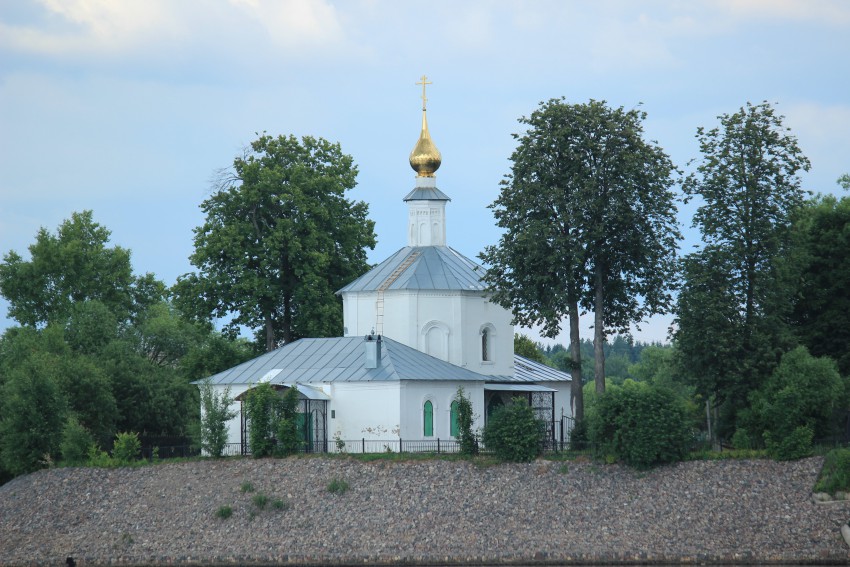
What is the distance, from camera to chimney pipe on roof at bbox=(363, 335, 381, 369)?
156 feet

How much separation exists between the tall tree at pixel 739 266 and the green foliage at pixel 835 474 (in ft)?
15.5

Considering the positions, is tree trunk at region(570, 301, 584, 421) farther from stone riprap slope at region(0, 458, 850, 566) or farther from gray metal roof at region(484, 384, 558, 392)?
stone riprap slope at region(0, 458, 850, 566)

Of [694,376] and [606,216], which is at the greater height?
[606,216]

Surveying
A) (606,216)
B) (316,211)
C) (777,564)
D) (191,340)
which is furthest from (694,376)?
(191,340)

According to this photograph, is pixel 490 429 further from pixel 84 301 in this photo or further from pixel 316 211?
pixel 84 301

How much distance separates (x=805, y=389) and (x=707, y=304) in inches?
163

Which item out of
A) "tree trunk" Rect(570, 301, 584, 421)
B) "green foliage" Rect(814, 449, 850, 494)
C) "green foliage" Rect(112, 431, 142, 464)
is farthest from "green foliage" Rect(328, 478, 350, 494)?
"green foliage" Rect(814, 449, 850, 494)

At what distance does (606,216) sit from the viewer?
45.8m

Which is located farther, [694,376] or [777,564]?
[694,376]

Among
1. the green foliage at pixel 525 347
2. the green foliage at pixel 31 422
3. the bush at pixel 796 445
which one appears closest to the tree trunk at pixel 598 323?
the bush at pixel 796 445

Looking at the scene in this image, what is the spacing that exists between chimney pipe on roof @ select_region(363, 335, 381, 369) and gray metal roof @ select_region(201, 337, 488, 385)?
0.58 ft

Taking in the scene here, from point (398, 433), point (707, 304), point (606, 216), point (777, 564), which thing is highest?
point (606, 216)

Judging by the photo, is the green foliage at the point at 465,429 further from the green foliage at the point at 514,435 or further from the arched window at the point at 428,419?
the arched window at the point at 428,419

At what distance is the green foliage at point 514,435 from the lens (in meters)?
42.0
